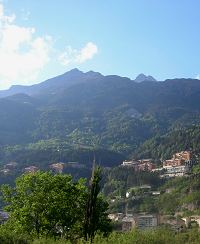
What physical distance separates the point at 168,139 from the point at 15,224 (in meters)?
162

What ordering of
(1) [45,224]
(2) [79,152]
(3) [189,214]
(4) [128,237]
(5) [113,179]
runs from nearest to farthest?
(4) [128,237]
(1) [45,224]
(3) [189,214]
(5) [113,179]
(2) [79,152]

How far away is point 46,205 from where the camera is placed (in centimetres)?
2936

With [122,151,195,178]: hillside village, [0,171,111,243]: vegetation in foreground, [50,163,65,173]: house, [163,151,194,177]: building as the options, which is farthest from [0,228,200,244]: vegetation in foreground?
[50,163,65,173]: house

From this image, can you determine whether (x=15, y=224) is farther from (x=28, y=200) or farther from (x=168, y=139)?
(x=168, y=139)

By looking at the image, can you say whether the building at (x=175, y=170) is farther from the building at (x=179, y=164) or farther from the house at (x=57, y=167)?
the house at (x=57, y=167)

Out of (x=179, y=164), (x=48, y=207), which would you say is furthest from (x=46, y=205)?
(x=179, y=164)

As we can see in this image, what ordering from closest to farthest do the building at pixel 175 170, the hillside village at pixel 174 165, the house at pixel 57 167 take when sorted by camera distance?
the building at pixel 175 170
the hillside village at pixel 174 165
the house at pixel 57 167

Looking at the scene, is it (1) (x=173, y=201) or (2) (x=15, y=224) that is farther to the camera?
(1) (x=173, y=201)

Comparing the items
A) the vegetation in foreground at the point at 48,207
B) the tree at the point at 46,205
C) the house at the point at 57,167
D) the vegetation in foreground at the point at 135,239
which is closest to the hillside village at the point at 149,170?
the house at the point at 57,167

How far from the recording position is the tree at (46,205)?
29000 mm

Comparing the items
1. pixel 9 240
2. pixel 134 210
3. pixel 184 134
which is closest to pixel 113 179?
pixel 134 210

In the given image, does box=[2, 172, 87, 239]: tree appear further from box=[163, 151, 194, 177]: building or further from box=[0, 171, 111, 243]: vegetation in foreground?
box=[163, 151, 194, 177]: building

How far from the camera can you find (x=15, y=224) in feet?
98.0

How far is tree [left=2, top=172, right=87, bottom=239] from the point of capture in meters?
29.0
